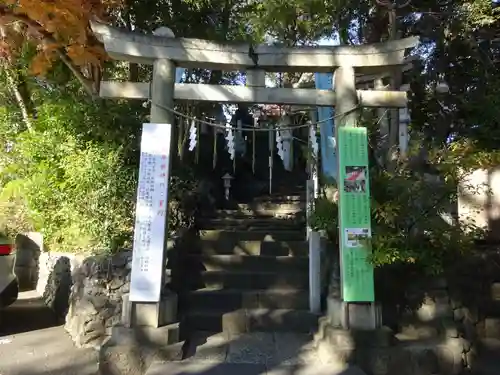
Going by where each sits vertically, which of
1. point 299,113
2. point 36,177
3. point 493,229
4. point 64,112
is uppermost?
point 299,113

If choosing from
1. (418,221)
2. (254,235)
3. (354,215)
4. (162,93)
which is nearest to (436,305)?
(418,221)

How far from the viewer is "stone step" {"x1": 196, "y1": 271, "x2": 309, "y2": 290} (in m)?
6.76

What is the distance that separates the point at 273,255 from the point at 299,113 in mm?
4774

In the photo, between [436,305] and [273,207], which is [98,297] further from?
[273,207]

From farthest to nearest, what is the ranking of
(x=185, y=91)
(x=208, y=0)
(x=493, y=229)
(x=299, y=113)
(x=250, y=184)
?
(x=250, y=184)
(x=299, y=113)
(x=493, y=229)
(x=208, y=0)
(x=185, y=91)

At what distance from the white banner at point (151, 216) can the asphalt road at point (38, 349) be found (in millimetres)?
1257

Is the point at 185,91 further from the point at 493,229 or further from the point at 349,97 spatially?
the point at 493,229

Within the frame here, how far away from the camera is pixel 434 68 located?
32.3 feet

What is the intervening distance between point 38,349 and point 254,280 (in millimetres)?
3219

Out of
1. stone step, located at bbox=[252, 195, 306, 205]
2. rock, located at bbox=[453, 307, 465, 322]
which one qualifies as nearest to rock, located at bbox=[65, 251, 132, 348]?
rock, located at bbox=[453, 307, 465, 322]

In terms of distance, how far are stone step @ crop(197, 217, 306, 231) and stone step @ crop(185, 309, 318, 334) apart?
2.69 m

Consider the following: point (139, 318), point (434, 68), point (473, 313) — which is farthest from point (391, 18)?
point (139, 318)

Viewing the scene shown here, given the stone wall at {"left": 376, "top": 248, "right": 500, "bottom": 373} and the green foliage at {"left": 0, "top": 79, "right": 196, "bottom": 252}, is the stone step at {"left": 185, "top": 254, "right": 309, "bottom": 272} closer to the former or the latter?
the green foliage at {"left": 0, "top": 79, "right": 196, "bottom": 252}

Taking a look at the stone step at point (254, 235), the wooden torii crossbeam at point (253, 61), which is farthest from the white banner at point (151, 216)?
the stone step at point (254, 235)
